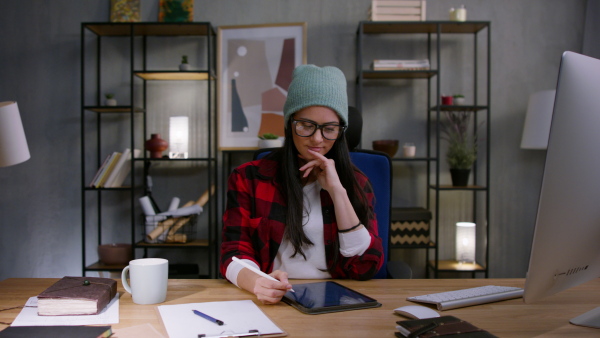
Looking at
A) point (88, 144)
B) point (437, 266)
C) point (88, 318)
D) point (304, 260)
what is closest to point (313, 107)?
point (304, 260)

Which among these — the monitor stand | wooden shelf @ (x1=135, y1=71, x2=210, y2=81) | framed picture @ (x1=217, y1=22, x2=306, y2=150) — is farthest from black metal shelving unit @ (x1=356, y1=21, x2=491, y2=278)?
the monitor stand

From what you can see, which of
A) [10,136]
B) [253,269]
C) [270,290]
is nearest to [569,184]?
[270,290]

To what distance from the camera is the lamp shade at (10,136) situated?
1264 millimetres

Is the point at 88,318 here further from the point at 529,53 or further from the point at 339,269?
the point at 529,53

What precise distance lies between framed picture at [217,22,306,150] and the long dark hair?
70.2 inches

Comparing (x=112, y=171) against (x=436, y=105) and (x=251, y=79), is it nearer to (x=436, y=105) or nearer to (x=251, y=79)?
(x=251, y=79)

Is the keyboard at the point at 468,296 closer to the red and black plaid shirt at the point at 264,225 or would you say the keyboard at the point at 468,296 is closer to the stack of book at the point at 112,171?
the red and black plaid shirt at the point at 264,225

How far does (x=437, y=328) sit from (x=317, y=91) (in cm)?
80

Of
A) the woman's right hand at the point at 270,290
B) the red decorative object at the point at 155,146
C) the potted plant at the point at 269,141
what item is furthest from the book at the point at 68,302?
the red decorative object at the point at 155,146

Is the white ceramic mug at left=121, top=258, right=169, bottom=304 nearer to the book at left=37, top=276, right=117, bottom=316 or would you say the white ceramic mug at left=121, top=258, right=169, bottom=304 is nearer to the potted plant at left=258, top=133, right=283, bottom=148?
the book at left=37, top=276, right=117, bottom=316

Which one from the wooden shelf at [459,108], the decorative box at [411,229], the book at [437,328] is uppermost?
the wooden shelf at [459,108]

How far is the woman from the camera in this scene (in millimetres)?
1416

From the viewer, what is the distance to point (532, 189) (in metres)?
3.39

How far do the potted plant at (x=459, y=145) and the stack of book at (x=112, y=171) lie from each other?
2133 millimetres
